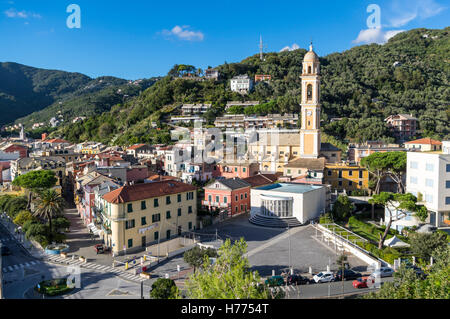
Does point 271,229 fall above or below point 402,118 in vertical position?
below


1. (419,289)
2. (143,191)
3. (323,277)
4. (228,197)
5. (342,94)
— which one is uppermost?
(342,94)

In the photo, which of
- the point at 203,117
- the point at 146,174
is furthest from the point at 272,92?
the point at 146,174

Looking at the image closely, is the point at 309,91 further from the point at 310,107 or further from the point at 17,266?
the point at 17,266

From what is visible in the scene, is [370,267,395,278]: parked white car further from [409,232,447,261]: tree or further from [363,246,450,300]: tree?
[363,246,450,300]: tree

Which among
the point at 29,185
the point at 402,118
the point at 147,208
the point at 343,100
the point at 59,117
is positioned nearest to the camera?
the point at 147,208

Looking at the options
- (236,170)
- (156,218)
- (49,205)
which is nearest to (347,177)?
(236,170)

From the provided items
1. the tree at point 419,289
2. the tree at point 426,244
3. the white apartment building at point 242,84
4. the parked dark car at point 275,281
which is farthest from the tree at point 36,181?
the white apartment building at point 242,84

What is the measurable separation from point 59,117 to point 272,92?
100168mm

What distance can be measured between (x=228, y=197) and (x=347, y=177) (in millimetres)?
18090

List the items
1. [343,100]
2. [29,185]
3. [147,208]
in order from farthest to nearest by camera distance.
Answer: [343,100], [29,185], [147,208]

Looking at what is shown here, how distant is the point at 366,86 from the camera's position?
120188mm

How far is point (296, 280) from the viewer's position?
22.9m
